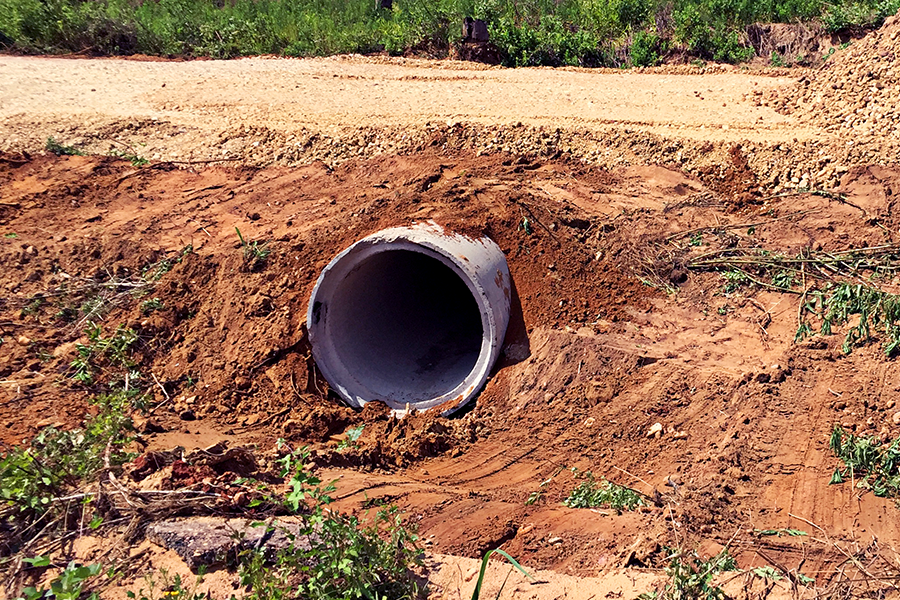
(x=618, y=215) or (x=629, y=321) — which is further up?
(x=618, y=215)

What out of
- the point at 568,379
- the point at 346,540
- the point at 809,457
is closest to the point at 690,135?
the point at 568,379

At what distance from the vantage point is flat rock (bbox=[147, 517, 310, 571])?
3.72 metres

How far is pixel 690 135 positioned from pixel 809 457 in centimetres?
412

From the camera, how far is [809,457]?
4.74 m

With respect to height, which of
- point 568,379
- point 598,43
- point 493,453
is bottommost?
point 493,453

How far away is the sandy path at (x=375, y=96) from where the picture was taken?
854 centimetres

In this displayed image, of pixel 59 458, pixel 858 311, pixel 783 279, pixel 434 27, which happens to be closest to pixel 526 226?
pixel 783 279

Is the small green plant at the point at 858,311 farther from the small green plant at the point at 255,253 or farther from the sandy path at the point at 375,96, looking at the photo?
the small green plant at the point at 255,253

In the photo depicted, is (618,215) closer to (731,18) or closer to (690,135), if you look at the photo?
(690,135)

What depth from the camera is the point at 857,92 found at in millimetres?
8055

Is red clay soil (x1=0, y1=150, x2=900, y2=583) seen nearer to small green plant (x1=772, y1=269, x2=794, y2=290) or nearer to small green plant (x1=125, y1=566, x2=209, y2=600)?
small green plant (x1=772, y1=269, x2=794, y2=290)

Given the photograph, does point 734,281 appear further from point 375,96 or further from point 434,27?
point 434,27

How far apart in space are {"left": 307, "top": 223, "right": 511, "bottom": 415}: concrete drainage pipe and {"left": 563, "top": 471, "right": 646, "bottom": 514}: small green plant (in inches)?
49.0

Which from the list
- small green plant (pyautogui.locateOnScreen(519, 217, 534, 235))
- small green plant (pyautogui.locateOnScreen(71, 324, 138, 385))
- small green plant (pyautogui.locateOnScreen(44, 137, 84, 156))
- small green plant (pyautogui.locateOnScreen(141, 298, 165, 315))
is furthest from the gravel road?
small green plant (pyautogui.locateOnScreen(71, 324, 138, 385))
